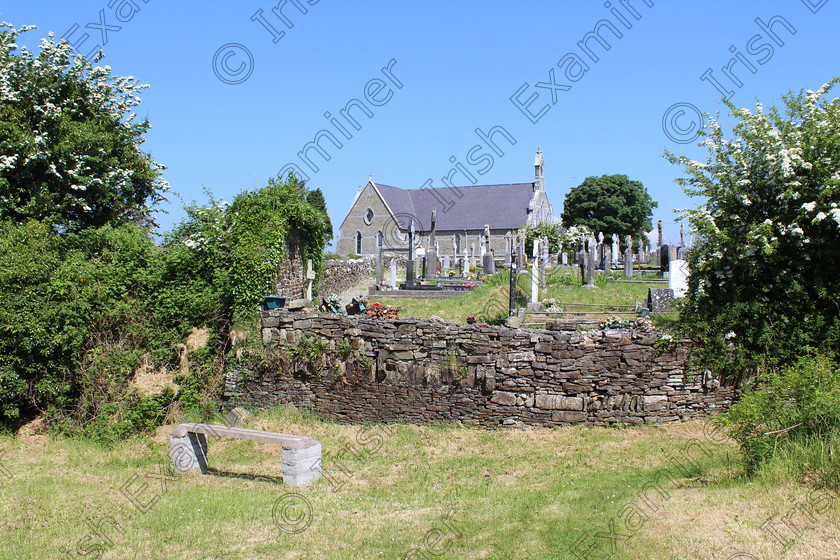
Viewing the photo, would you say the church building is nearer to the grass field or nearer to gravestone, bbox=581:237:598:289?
gravestone, bbox=581:237:598:289

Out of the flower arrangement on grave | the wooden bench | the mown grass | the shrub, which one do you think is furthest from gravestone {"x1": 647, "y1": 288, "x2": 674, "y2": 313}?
the wooden bench

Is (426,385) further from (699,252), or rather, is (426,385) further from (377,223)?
(377,223)

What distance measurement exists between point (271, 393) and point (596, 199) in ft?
156

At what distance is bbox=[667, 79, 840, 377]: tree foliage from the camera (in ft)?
31.9

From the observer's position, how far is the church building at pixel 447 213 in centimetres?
5372

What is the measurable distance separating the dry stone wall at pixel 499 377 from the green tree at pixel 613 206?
45619 millimetres

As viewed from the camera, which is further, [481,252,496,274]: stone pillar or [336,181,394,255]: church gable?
[336,181,394,255]: church gable

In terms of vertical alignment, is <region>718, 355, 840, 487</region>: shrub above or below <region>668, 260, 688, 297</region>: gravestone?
below

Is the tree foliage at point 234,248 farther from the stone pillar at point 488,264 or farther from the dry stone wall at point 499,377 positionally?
the stone pillar at point 488,264

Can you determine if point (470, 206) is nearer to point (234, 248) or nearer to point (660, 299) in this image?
point (660, 299)

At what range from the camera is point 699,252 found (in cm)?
1084

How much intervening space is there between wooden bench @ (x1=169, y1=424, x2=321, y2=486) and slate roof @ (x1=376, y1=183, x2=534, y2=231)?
4463cm

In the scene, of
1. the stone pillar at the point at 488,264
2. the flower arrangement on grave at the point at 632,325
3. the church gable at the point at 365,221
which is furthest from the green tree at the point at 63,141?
the church gable at the point at 365,221

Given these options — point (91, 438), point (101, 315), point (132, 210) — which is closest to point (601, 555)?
point (91, 438)
